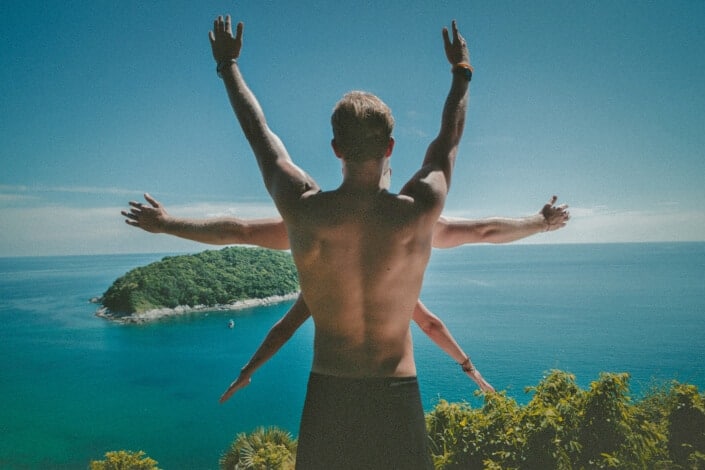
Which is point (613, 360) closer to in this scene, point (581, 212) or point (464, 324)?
point (464, 324)

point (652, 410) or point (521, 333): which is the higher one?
point (652, 410)

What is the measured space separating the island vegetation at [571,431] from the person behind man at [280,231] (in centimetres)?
821

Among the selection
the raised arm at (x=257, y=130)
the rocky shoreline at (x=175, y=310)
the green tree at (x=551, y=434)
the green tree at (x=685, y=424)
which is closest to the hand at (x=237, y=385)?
the raised arm at (x=257, y=130)

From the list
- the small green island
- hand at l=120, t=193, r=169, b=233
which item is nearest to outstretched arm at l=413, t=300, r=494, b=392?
hand at l=120, t=193, r=169, b=233

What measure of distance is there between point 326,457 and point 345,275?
1.47 feet

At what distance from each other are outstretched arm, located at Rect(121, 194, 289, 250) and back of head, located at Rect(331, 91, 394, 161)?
372mm

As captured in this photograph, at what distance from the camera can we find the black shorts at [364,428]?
115 centimetres

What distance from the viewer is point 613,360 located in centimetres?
5506

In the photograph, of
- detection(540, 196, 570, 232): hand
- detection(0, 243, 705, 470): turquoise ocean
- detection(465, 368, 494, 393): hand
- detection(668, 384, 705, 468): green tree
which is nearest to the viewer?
detection(540, 196, 570, 232): hand

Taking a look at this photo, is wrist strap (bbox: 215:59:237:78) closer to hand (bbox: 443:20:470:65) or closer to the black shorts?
hand (bbox: 443:20:470:65)

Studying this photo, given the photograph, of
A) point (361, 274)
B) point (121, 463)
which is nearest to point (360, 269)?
point (361, 274)

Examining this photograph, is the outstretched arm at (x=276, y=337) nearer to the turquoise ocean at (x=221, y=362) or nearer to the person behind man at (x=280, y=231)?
the person behind man at (x=280, y=231)

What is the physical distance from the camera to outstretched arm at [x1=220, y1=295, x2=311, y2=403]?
158 cm

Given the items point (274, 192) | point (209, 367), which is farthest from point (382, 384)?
point (209, 367)
